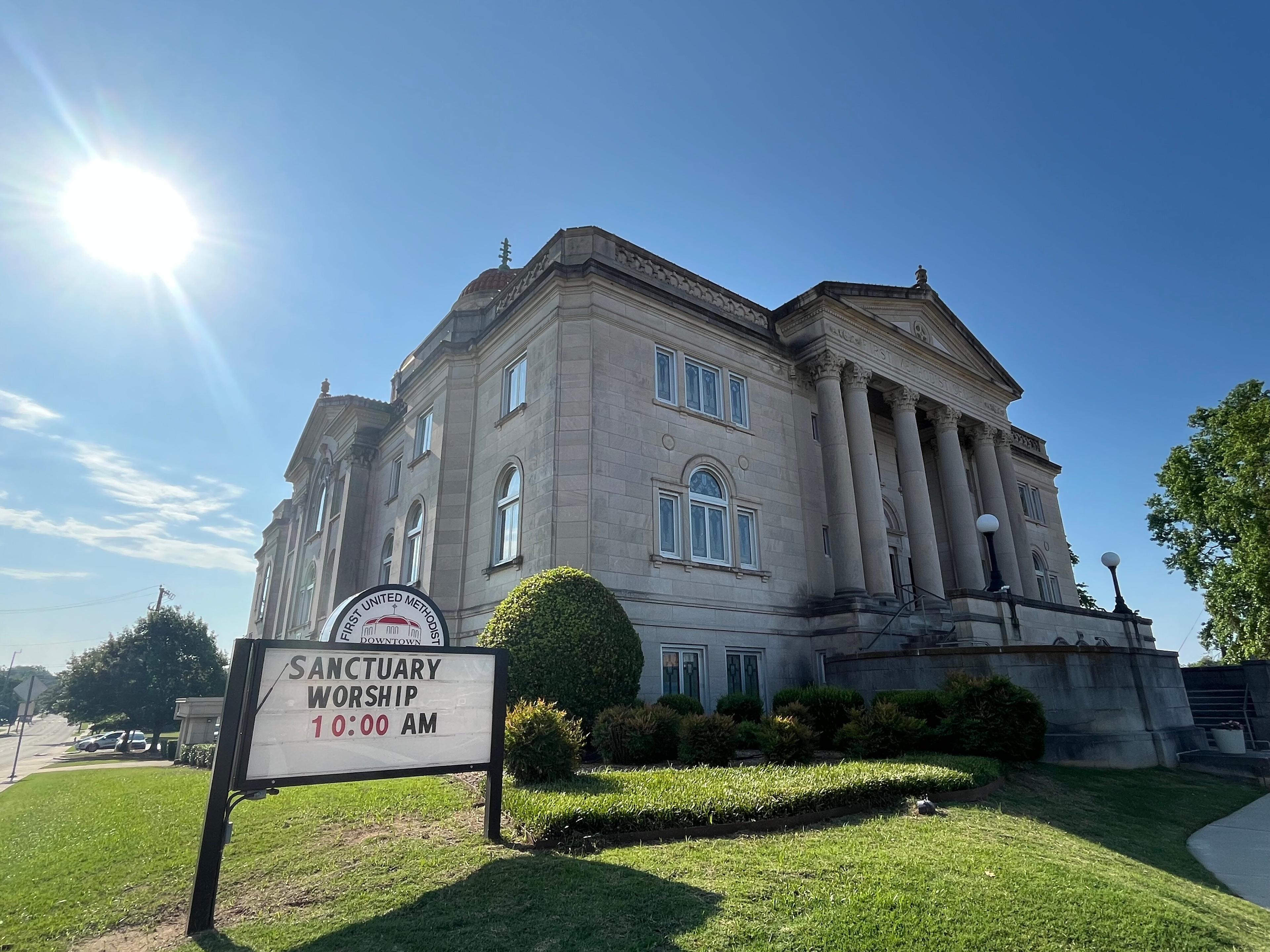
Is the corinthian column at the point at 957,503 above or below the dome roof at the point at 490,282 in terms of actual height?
below

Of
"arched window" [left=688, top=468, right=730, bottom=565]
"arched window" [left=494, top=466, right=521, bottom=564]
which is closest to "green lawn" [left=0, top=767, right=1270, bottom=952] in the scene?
"arched window" [left=494, top=466, right=521, bottom=564]

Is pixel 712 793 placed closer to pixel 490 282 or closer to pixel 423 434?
pixel 423 434

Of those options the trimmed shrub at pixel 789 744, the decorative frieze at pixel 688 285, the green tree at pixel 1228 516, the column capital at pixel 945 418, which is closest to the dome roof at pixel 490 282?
the decorative frieze at pixel 688 285

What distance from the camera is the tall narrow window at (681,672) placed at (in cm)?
1755

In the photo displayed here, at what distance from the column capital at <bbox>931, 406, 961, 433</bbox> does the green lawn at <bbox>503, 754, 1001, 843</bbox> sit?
59.4 ft

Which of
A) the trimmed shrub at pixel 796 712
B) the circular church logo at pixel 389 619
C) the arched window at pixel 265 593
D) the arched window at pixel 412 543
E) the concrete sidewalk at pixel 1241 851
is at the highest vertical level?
the arched window at pixel 265 593

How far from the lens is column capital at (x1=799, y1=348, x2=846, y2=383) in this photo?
2320 centimetres

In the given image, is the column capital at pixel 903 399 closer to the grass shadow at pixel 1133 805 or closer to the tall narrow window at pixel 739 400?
the tall narrow window at pixel 739 400

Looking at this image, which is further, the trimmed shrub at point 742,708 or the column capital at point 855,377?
the column capital at point 855,377

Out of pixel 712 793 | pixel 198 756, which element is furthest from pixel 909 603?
pixel 198 756

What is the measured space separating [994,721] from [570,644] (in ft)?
27.4

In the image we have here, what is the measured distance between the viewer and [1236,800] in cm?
1270

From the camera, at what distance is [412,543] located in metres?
25.4

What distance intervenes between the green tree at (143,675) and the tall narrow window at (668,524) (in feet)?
127
